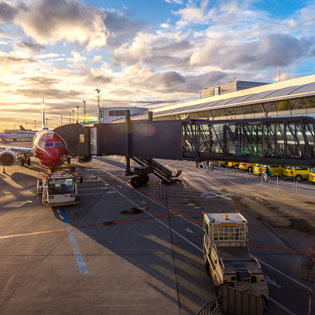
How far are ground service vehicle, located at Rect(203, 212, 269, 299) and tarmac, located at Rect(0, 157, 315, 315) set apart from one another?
1.03 m

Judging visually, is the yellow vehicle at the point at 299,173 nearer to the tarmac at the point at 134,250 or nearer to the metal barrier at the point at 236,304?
the tarmac at the point at 134,250

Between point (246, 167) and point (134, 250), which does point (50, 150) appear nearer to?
point (134, 250)

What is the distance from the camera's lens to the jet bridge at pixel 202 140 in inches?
760

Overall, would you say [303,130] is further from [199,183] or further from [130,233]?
[199,183]

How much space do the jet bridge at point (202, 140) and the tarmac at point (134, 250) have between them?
496cm

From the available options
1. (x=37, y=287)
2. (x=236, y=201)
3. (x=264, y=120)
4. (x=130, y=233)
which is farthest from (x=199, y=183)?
(x=37, y=287)

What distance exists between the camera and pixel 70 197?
925 inches

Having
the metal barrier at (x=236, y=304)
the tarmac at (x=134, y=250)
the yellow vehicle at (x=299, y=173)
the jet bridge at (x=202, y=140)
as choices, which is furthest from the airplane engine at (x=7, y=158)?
the yellow vehicle at (x=299, y=173)

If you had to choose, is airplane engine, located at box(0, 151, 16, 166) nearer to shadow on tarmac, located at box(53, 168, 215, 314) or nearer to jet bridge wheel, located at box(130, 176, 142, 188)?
jet bridge wheel, located at box(130, 176, 142, 188)

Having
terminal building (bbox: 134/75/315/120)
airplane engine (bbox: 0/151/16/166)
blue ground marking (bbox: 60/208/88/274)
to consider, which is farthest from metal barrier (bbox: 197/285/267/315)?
airplane engine (bbox: 0/151/16/166)

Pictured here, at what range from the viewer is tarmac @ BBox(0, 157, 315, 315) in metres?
10.5

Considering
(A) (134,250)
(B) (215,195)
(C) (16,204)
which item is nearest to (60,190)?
(C) (16,204)

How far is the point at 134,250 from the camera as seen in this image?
49.2 ft

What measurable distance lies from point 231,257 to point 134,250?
611 cm
